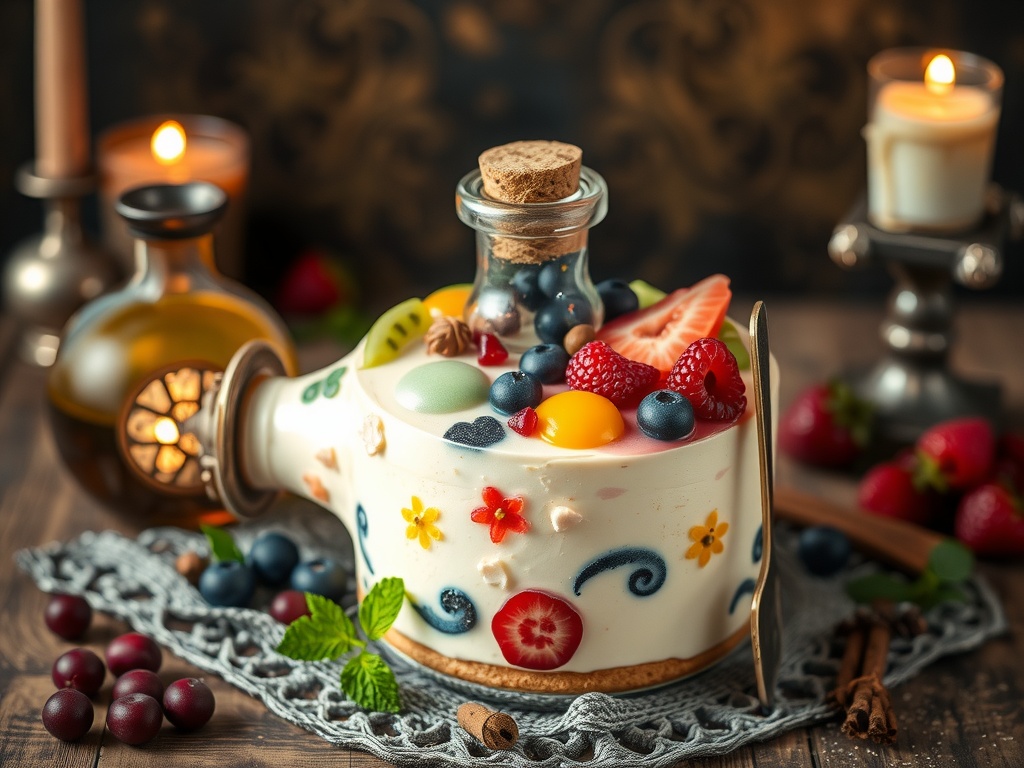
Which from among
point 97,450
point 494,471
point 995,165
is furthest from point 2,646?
point 995,165

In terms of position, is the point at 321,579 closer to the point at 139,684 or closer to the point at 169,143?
the point at 139,684

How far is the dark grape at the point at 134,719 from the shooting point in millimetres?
995

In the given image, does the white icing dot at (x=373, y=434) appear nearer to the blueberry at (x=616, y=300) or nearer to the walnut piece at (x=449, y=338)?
the walnut piece at (x=449, y=338)

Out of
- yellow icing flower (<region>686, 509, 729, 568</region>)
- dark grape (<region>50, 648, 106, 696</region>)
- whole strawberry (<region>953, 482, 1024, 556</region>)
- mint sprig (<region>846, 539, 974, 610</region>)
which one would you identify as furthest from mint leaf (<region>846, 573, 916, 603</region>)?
dark grape (<region>50, 648, 106, 696</region>)

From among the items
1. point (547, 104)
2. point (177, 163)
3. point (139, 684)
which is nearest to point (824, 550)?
point (139, 684)

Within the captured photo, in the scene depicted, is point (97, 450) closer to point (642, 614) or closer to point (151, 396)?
point (151, 396)

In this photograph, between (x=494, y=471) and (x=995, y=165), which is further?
(x=995, y=165)

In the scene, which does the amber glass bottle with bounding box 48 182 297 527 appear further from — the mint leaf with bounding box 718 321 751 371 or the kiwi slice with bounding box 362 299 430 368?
the mint leaf with bounding box 718 321 751 371

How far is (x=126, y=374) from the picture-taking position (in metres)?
1.26

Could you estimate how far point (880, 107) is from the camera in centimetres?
145

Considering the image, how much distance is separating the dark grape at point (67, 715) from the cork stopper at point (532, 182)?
49cm

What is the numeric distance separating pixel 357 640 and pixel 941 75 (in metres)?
0.92

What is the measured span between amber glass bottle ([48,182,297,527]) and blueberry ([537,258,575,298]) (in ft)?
1.26

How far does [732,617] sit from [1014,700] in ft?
0.82
